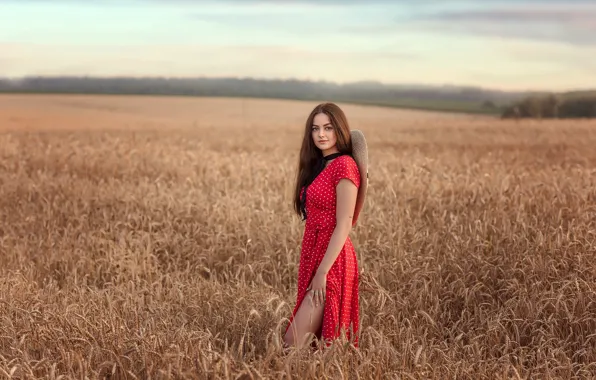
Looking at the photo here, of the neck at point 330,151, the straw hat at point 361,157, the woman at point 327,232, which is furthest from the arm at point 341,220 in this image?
the neck at point 330,151

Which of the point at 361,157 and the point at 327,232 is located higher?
the point at 361,157

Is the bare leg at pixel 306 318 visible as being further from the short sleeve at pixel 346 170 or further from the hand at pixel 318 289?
the short sleeve at pixel 346 170

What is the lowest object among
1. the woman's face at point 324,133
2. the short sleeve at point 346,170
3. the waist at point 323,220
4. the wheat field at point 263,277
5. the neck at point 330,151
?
the wheat field at point 263,277

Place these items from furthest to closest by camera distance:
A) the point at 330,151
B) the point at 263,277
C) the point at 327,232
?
the point at 263,277 → the point at 330,151 → the point at 327,232

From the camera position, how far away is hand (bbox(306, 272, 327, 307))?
4309mm

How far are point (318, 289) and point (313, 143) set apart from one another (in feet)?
3.09

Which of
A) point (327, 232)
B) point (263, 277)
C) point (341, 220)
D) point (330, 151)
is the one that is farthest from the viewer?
point (263, 277)

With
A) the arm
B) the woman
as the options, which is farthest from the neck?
the arm

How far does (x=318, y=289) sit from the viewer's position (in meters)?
4.34

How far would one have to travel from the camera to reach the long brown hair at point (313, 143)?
4480 mm

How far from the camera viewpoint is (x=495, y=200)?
881 cm

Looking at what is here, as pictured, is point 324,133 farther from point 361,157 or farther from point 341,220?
point 341,220

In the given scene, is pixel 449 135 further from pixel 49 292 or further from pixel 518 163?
pixel 49 292

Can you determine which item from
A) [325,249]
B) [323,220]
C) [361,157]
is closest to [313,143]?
[361,157]
